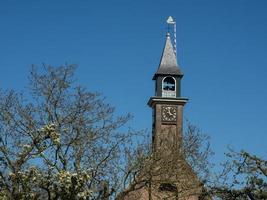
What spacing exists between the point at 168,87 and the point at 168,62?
2.53 metres

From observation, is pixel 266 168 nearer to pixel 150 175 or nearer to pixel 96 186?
pixel 150 175

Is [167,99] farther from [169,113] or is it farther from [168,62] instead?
[168,62]

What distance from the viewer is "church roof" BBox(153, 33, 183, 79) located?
168 feet

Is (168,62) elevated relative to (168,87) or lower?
elevated

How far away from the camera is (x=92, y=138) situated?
72.9 ft

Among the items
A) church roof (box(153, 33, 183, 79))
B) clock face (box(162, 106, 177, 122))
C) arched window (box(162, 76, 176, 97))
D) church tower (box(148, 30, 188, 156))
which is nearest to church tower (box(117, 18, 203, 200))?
church tower (box(148, 30, 188, 156))

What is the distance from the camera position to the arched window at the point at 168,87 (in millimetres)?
50237

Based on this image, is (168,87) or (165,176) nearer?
(165,176)

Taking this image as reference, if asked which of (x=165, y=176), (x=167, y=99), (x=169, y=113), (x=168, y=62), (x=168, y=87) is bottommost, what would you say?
(x=165, y=176)

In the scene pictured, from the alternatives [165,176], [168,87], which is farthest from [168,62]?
[165,176]

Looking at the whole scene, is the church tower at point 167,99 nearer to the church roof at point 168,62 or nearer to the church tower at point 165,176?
the church roof at point 168,62

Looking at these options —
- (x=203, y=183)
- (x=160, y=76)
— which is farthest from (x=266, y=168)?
(x=160, y=76)

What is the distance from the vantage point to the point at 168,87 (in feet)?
167

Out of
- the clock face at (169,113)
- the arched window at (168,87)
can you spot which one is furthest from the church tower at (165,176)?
the arched window at (168,87)
